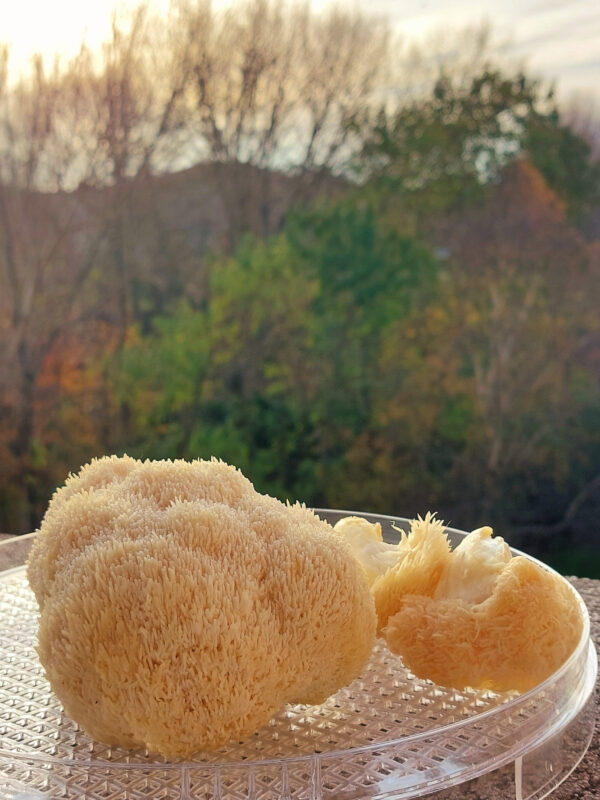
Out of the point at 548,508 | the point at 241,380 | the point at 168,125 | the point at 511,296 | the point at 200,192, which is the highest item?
the point at 168,125

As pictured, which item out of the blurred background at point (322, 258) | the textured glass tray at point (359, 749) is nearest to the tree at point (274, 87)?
the blurred background at point (322, 258)

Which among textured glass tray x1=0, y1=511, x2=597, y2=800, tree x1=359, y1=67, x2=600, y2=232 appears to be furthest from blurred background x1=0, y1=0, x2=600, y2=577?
textured glass tray x1=0, y1=511, x2=597, y2=800

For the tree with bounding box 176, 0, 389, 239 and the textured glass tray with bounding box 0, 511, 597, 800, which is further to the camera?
the tree with bounding box 176, 0, 389, 239

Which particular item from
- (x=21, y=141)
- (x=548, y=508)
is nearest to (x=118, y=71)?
(x=21, y=141)

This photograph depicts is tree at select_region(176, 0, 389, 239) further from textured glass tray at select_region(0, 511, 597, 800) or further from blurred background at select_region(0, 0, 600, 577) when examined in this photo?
textured glass tray at select_region(0, 511, 597, 800)

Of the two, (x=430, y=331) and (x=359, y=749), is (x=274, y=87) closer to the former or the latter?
(x=430, y=331)

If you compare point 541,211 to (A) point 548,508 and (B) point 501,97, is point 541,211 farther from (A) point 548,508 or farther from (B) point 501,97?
(A) point 548,508
